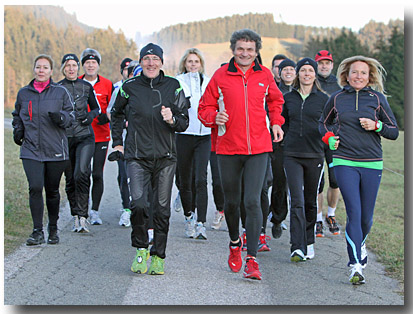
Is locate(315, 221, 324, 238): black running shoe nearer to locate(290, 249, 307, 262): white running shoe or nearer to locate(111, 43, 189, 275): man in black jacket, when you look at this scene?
locate(290, 249, 307, 262): white running shoe

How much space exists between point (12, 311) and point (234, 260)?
2445 millimetres

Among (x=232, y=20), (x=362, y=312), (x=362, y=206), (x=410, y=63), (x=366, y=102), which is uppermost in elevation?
(x=232, y=20)

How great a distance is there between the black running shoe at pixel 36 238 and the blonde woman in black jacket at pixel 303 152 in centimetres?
319

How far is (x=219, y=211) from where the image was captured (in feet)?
32.9

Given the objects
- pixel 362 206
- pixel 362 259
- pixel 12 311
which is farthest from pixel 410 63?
pixel 12 311

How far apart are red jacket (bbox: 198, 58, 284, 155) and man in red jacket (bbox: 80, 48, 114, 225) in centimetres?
348

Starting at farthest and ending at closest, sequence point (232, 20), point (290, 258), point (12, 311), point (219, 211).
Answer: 1. point (232, 20)
2. point (219, 211)
3. point (290, 258)
4. point (12, 311)

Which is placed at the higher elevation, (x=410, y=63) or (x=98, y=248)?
(x=410, y=63)

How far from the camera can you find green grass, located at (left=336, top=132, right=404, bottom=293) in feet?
26.2

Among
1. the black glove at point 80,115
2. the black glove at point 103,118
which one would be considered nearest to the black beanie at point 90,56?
the black glove at point 103,118

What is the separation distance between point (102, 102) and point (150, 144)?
11.8 feet

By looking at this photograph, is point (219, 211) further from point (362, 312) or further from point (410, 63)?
point (362, 312)

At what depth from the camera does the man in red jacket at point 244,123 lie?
22.7 ft

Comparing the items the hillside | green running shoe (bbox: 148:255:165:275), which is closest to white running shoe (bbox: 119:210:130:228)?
green running shoe (bbox: 148:255:165:275)
